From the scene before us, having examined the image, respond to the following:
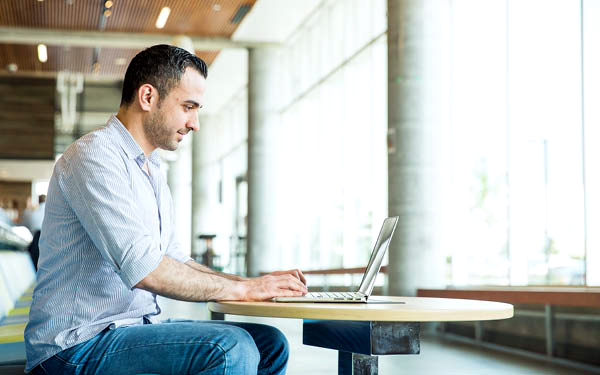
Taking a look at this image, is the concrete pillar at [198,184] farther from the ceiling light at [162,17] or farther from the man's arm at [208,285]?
the man's arm at [208,285]

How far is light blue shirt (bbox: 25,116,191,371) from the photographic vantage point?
5.56 ft

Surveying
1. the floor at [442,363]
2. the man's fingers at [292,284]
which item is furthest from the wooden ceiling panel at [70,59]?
the man's fingers at [292,284]

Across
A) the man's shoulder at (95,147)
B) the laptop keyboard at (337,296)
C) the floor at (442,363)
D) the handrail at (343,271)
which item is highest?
the man's shoulder at (95,147)

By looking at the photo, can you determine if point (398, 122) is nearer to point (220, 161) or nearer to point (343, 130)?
point (343, 130)

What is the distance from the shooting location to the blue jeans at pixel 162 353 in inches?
65.4

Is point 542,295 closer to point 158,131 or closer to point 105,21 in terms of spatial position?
point 158,131

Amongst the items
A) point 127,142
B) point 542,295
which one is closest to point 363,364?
point 127,142

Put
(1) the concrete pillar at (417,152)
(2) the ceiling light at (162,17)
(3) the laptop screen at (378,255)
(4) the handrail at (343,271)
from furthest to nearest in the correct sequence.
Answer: (2) the ceiling light at (162,17) < (4) the handrail at (343,271) < (1) the concrete pillar at (417,152) < (3) the laptop screen at (378,255)

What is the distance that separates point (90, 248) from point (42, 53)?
1499cm

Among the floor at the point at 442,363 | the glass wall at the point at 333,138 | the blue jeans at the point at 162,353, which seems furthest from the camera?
the glass wall at the point at 333,138

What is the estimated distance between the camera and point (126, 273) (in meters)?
1.68

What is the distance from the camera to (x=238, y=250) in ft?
59.9

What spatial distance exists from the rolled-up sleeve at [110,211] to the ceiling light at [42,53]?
14270 mm

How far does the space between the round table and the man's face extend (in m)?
0.48
